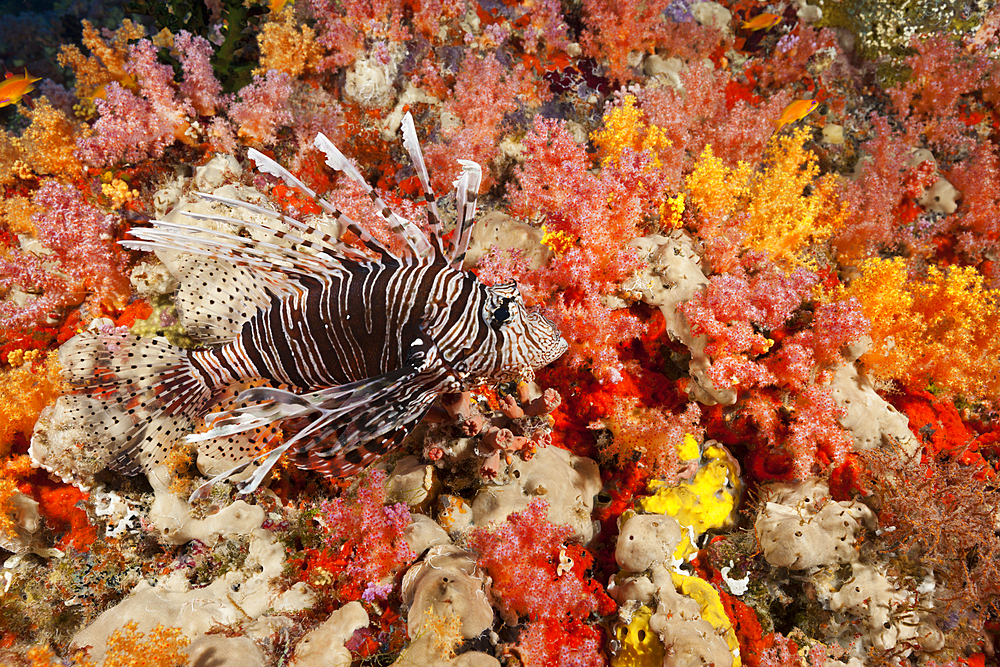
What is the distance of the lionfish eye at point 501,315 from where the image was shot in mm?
2154

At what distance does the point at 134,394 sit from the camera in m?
2.56

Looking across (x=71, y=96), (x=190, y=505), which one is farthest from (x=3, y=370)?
(x=71, y=96)

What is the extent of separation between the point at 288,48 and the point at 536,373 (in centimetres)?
409

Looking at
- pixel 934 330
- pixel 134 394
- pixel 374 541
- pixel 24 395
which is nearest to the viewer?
pixel 134 394

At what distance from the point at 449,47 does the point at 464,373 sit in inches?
167

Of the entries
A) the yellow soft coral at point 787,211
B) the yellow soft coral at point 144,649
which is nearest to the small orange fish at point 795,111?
the yellow soft coral at point 787,211

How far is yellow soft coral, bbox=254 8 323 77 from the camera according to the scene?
4785 millimetres

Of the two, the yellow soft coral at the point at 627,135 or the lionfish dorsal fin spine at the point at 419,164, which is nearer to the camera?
the lionfish dorsal fin spine at the point at 419,164

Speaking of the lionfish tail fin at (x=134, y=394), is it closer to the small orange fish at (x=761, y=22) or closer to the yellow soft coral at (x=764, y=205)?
the yellow soft coral at (x=764, y=205)

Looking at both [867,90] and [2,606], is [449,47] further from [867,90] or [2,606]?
[2,606]

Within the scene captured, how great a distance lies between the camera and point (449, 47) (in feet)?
16.7

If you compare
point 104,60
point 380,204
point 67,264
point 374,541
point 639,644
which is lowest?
point 639,644

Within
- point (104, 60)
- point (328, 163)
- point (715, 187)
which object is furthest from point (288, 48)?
point (715, 187)

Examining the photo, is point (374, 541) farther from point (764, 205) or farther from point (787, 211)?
point (787, 211)
